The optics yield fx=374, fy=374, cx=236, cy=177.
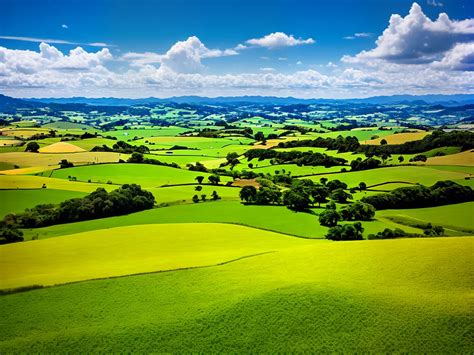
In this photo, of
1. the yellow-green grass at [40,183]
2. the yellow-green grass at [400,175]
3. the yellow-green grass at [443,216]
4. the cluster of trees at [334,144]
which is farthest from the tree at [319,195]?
the cluster of trees at [334,144]

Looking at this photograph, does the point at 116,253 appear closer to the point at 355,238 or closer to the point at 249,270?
the point at 249,270

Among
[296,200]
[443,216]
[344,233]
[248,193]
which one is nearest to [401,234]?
[344,233]

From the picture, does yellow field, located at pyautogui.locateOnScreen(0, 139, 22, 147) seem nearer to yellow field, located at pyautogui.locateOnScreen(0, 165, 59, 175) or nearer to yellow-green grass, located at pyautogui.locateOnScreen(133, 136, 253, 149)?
yellow field, located at pyautogui.locateOnScreen(0, 165, 59, 175)

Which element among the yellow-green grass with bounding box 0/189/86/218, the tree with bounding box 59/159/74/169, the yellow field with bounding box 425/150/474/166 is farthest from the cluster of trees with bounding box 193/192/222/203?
the yellow field with bounding box 425/150/474/166

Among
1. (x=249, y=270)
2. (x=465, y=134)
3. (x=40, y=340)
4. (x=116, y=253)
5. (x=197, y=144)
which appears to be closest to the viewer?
(x=40, y=340)

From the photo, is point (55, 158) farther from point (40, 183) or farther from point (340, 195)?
point (340, 195)

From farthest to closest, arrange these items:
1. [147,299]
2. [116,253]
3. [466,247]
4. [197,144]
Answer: [197,144], [116,253], [466,247], [147,299]

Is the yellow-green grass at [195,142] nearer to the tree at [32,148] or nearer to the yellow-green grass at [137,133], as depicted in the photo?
the yellow-green grass at [137,133]

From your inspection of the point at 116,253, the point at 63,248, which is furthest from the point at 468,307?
the point at 63,248
